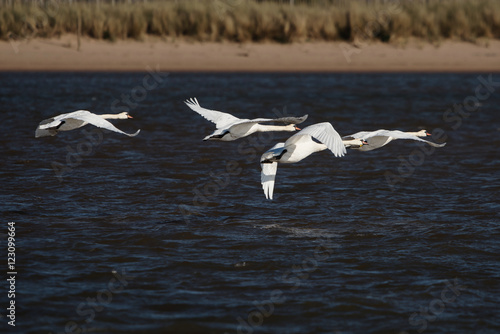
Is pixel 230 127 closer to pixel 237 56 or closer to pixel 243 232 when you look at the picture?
pixel 243 232

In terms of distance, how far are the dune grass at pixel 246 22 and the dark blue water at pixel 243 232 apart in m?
10.3

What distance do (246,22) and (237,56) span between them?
1996 mm

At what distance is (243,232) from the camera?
10852 mm

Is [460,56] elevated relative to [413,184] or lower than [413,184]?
elevated

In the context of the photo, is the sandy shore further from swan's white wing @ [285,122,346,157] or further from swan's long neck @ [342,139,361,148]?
swan's white wing @ [285,122,346,157]

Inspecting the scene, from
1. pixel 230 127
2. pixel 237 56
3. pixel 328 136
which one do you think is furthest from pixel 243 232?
pixel 237 56

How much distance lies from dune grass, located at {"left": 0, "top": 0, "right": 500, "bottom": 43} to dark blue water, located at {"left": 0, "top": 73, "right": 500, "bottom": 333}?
34.0 ft

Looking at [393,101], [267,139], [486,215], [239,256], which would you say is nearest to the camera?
[239,256]

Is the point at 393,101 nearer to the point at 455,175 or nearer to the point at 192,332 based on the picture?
the point at 455,175

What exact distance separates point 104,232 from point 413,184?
18.7 feet

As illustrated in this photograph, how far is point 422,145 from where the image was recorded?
59.4 ft

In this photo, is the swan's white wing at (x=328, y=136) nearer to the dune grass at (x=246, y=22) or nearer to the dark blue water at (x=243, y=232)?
the dark blue water at (x=243, y=232)

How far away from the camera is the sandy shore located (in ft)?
94.3

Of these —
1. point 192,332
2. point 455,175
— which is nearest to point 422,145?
point 455,175
